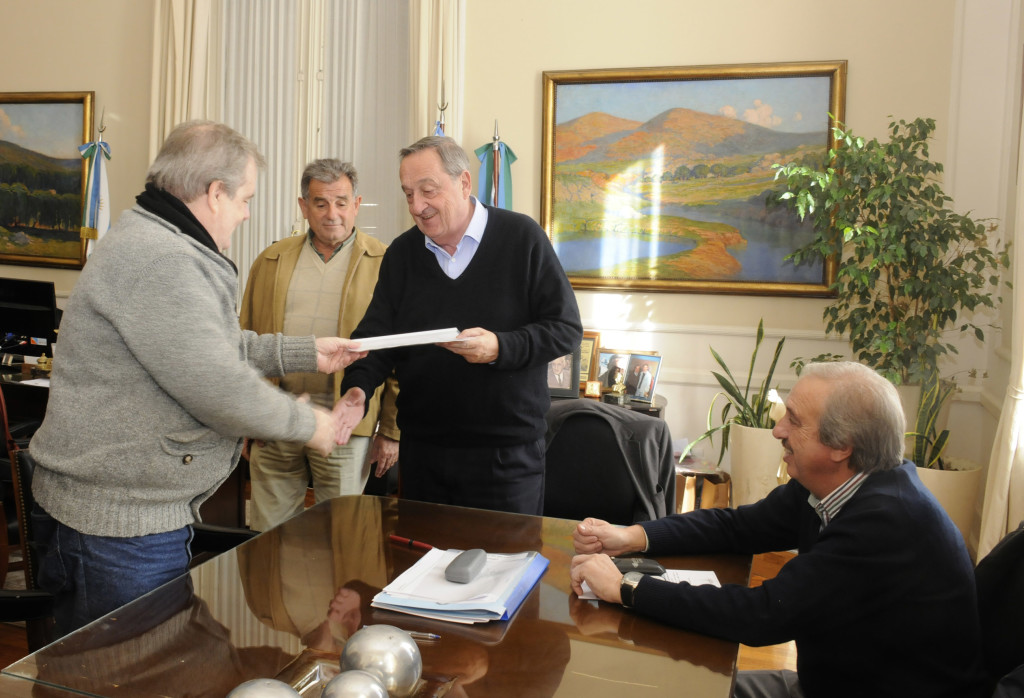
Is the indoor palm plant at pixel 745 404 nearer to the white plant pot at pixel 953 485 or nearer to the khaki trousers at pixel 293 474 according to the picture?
the white plant pot at pixel 953 485

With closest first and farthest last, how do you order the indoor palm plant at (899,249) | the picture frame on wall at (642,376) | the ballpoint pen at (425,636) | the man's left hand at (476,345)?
the ballpoint pen at (425,636) → the man's left hand at (476,345) → the indoor palm plant at (899,249) → the picture frame on wall at (642,376)

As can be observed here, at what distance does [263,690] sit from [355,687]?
118 mm

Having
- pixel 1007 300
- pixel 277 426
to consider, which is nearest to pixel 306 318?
pixel 277 426

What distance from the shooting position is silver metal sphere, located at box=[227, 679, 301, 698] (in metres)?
1.04

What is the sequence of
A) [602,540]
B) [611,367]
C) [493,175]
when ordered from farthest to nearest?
[493,175] → [611,367] → [602,540]

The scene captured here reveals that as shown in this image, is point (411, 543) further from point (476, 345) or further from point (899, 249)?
point (899, 249)

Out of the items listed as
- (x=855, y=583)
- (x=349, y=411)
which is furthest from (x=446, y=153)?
(x=855, y=583)

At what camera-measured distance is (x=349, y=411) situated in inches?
87.9

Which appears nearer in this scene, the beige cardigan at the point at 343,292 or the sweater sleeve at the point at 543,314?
the sweater sleeve at the point at 543,314

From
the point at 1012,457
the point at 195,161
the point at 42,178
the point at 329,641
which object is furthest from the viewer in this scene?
the point at 42,178

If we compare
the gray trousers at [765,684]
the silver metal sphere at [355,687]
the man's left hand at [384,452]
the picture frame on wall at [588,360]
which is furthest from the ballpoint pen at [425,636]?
the picture frame on wall at [588,360]

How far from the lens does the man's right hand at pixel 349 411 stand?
84.1 inches

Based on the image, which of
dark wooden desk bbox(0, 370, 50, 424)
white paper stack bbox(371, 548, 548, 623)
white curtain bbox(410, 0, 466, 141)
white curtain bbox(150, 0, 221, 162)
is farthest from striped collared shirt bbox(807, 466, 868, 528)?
white curtain bbox(150, 0, 221, 162)

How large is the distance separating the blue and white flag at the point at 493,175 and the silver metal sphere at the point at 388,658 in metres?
4.07
